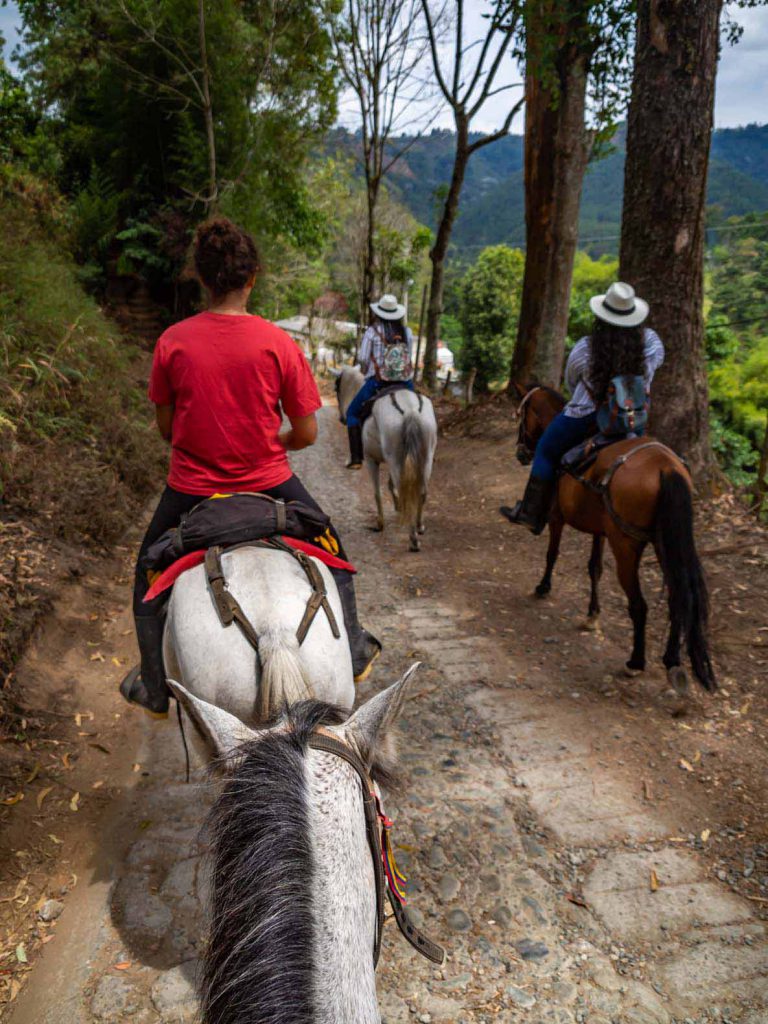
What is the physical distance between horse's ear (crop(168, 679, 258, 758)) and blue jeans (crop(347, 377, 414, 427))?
19.3ft

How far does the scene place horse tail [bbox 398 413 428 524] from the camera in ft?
21.4

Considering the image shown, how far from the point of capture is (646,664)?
4605 millimetres

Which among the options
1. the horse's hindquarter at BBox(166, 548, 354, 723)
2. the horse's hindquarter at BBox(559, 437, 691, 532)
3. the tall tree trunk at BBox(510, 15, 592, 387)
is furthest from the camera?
the tall tree trunk at BBox(510, 15, 592, 387)

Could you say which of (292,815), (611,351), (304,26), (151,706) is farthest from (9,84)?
(292,815)

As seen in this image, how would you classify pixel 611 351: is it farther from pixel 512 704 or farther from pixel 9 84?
pixel 9 84

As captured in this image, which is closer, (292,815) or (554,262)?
(292,815)

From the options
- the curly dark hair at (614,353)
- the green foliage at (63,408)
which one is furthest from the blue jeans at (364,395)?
the curly dark hair at (614,353)

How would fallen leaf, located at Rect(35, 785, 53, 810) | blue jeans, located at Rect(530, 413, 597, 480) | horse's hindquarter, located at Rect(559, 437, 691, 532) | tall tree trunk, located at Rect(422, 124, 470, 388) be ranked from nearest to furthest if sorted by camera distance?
fallen leaf, located at Rect(35, 785, 53, 810) → horse's hindquarter, located at Rect(559, 437, 691, 532) → blue jeans, located at Rect(530, 413, 597, 480) → tall tree trunk, located at Rect(422, 124, 470, 388)

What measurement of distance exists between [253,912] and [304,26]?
1590 centimetres

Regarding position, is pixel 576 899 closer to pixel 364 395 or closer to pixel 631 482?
pixel 631 482

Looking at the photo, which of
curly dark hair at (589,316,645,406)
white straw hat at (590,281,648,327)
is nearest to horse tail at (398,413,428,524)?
curly dark hair at (589,316,645,406)

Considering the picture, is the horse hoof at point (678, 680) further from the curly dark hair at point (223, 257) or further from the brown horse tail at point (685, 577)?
the curly dark hair at point (223, 257)

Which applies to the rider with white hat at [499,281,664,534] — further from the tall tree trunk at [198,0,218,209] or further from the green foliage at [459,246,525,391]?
the green foliage at [459,246,525,391]

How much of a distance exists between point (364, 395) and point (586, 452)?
11.2ft
